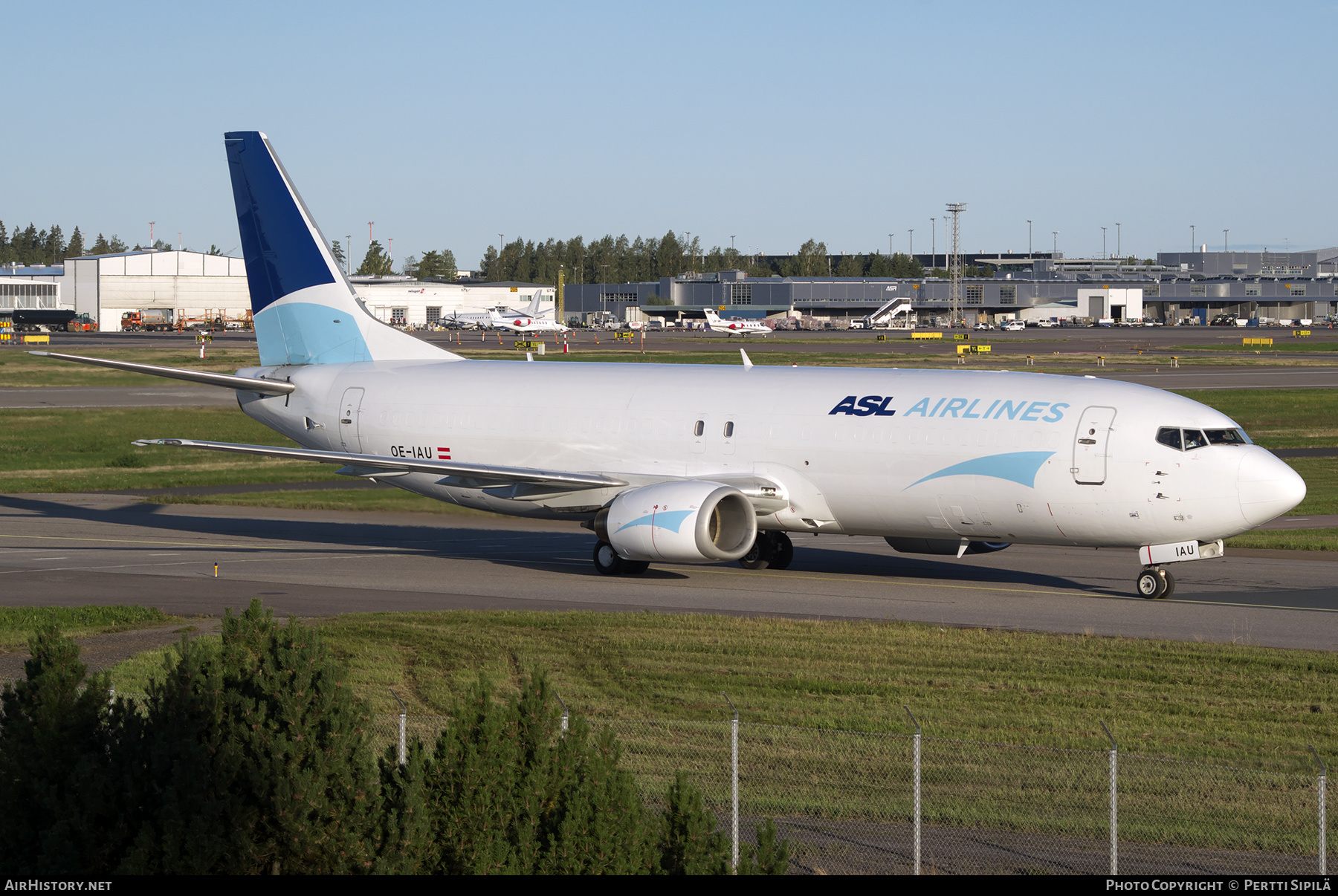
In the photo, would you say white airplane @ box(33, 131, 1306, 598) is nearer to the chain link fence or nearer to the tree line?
the chain link fence

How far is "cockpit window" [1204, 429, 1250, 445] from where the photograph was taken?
27328 millimetres

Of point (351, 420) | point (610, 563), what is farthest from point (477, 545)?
point (610, 563)

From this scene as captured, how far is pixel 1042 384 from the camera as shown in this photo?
29.2 metres

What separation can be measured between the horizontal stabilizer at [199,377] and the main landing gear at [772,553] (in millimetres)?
13289

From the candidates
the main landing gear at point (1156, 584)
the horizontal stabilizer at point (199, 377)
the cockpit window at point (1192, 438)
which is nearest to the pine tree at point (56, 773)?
the horizontal stabilizer at point (199, 377)

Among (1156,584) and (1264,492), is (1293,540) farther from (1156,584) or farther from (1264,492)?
(1264,492)

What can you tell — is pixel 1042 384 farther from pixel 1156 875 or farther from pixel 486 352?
pixel 486 352

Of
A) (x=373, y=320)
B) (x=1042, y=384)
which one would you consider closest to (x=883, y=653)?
(x=1042, y=384)

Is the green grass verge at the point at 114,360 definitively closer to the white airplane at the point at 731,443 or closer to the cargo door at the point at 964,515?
the white airplane at the point at 731,443

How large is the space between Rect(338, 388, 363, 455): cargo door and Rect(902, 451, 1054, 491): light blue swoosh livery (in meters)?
15.9

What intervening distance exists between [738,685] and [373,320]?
20688mm

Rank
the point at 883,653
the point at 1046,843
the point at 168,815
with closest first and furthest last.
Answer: the point at 168,815 → the point at 1046,843 → the point at 883,653

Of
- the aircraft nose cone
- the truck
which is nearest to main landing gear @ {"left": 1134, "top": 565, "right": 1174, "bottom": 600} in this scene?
the aircraft nose cone

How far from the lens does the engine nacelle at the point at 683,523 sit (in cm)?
2928
